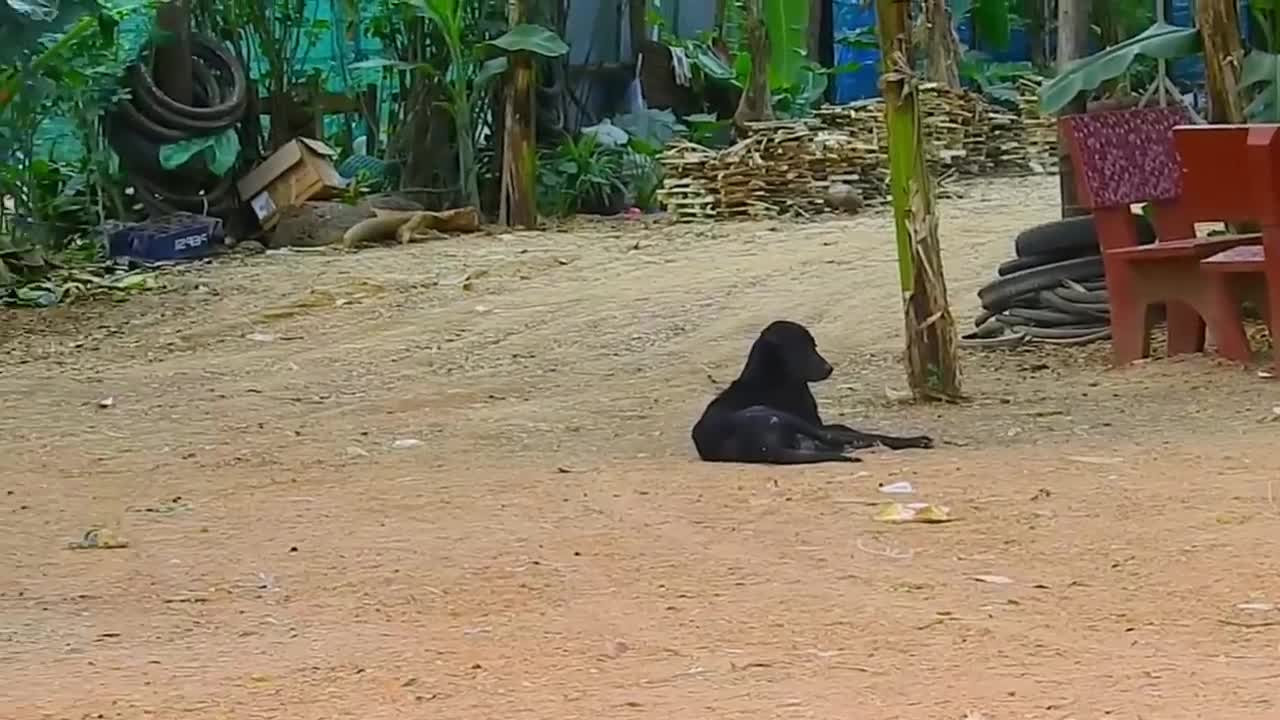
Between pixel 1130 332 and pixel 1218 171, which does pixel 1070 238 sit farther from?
pixel 1218 171

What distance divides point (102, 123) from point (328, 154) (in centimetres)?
190

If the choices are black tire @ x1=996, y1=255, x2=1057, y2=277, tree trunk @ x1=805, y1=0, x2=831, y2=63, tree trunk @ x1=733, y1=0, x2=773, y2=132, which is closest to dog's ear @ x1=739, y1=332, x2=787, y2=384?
black tire @ x1=996, y1=255, x2=1057, y2=277

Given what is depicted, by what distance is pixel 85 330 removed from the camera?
12.7 meters

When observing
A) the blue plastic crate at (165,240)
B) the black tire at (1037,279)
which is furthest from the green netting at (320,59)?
the black tire at (1037,279)

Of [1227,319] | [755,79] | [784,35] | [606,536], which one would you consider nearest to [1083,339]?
[1227,319]

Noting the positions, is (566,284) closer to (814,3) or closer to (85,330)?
(85,330)

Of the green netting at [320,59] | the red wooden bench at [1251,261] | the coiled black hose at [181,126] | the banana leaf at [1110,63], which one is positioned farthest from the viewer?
the green netting at [320,59]

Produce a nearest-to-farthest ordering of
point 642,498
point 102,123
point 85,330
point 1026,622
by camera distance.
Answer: point 1026,622
point 642,498
point 85,330
point 102,123

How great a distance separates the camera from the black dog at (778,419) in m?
7.13

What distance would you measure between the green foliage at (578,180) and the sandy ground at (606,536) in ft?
22.1

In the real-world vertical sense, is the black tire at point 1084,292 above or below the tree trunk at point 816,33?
below

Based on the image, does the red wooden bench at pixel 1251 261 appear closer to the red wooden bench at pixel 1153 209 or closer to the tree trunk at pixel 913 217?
the red wooden bench at pixel 1153 209

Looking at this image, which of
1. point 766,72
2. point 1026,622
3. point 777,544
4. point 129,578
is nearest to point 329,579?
point 129,578

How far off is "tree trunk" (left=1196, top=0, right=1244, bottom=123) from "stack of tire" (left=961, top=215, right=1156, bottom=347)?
69 centimetres
